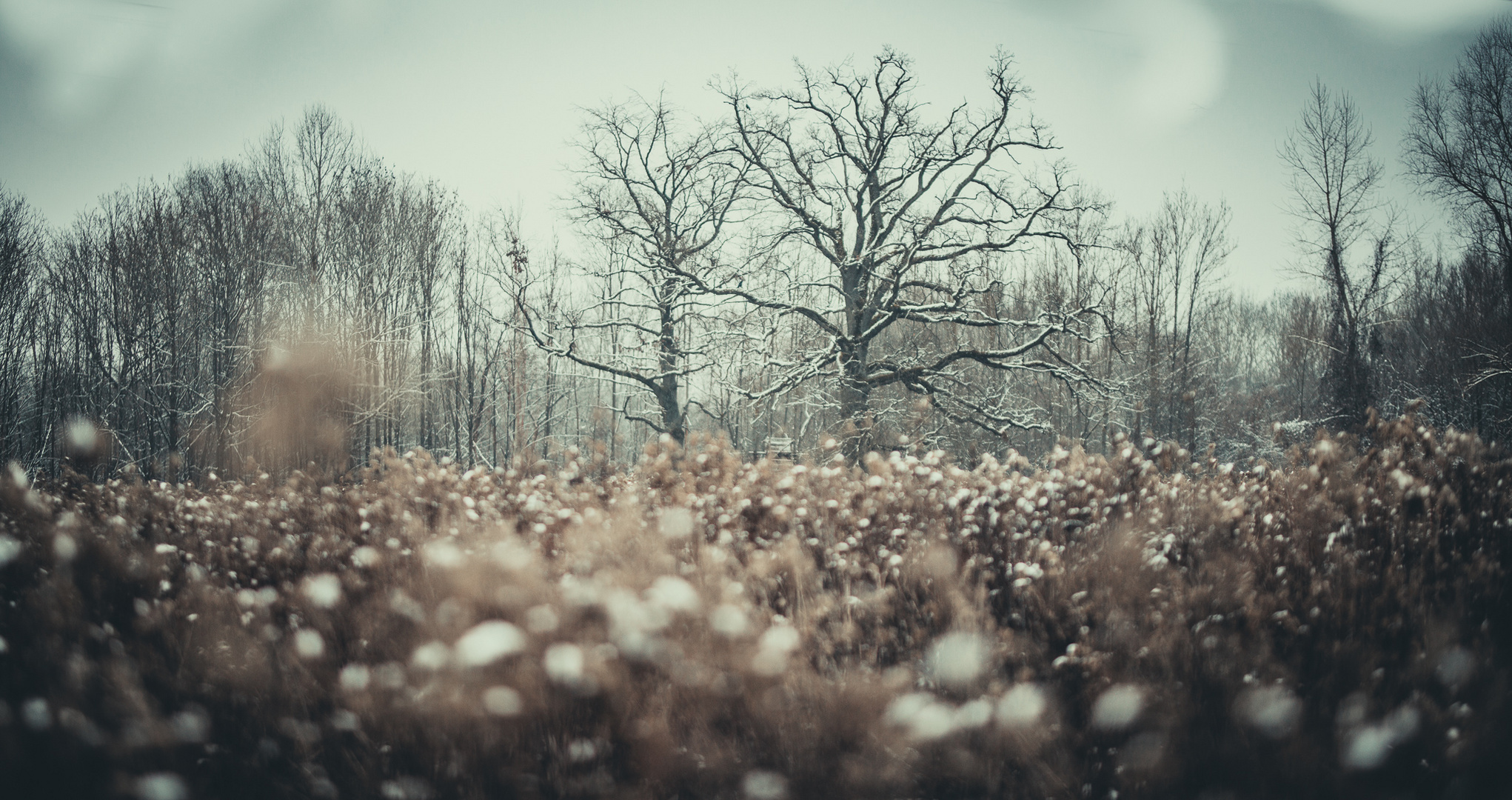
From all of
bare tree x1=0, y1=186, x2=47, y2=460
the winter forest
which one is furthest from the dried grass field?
bare tree x1=0, y1=186, x2=47, y2=460

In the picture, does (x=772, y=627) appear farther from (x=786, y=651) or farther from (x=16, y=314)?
(x=16, y=314)

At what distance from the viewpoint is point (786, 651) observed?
100.0 inches

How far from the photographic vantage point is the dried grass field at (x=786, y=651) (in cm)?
203

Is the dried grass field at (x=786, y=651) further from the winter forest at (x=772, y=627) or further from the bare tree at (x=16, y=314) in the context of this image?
the bare tree at (x=16, y=314)

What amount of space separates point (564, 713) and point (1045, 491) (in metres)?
3.29

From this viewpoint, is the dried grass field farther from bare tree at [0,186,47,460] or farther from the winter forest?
bare tree at [0,186,47,460]

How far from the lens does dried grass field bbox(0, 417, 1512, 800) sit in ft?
6.65

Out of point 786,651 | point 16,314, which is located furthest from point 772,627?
point 16,314

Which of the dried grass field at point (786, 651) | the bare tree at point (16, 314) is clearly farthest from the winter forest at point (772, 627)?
the bare tree at point (16, 314)

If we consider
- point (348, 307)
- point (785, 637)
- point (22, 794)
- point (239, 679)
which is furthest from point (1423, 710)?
point (348, 307)

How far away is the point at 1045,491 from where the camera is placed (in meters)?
4.31

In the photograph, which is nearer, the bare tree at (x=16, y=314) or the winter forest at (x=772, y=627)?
the winter forest at (x=772, y=627)

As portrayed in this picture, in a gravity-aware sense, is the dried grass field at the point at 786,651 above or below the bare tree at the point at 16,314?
below

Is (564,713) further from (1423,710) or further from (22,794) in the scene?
(1423,710)
